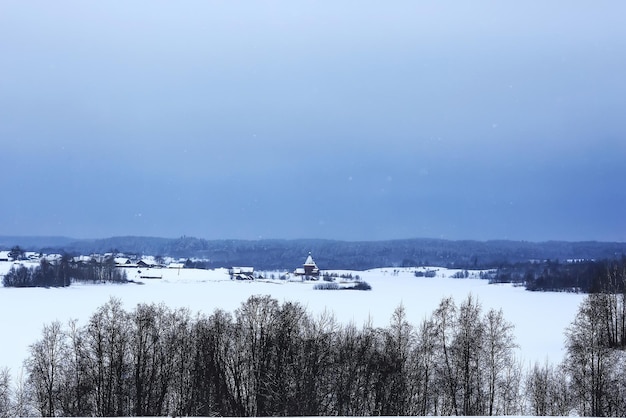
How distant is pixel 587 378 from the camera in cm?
2173

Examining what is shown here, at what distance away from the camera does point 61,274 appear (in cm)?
8319

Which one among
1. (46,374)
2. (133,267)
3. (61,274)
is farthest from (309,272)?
(46,374)

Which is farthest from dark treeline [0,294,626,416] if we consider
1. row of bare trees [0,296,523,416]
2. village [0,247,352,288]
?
village [0,247,352,288]

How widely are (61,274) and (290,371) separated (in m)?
72.3

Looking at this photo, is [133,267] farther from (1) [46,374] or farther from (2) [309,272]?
(1) [46,374]

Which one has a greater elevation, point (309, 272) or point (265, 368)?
point (265, 368)

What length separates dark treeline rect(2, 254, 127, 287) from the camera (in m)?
78.9

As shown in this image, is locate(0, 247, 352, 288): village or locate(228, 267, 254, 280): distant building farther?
locate(228, 267, 254, 280): distant building

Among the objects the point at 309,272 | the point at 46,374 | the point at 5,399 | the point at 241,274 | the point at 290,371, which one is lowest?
the point at 309,272

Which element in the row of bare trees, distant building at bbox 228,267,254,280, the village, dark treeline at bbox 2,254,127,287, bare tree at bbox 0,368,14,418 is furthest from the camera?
distant building at bbox 228,267,254,280

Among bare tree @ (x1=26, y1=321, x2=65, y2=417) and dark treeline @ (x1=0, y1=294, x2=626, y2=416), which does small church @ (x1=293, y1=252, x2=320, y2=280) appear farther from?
bare tree @ (x1=26, y1=321, x2=65, y2=417)

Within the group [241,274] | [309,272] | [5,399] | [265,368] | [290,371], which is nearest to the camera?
[5,399]

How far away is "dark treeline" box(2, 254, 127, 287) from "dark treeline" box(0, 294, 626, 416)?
204 ft

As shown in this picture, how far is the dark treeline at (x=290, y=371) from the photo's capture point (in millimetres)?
19828
